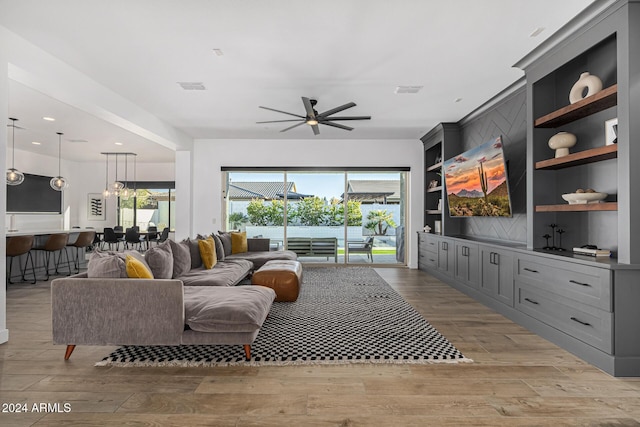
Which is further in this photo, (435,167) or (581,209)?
(435,167)

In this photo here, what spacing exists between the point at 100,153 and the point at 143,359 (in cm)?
801

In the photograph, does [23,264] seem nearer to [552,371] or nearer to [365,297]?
[365,297]

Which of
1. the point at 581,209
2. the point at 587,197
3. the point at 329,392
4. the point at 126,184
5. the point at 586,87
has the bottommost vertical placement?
the point at 329,392

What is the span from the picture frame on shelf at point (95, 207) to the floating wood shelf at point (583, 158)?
11161 millimetres

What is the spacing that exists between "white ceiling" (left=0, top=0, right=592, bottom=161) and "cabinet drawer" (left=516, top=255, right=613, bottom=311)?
6.80ft

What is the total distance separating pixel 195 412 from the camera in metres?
2.09

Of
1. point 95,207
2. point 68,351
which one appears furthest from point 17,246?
point 95,207

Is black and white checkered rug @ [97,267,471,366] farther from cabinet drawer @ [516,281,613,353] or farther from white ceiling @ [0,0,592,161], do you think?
white ceiling @ [0,0,592,161]

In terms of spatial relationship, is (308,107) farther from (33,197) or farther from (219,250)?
(33,197)

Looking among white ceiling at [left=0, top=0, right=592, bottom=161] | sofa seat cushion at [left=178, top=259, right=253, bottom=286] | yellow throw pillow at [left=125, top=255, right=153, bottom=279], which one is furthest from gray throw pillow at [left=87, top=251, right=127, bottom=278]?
white ceiling at [left=0, top=0, right=592, bottom=161]

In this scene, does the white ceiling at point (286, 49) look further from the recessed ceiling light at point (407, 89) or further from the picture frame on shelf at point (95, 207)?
the picture frame on shelf at point (95, 207)

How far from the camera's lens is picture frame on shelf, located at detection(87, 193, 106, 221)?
35.0ft

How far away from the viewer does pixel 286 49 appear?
363cm

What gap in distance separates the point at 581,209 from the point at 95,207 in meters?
11.6
